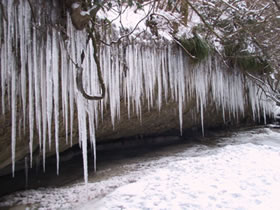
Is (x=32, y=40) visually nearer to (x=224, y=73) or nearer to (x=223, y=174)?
(x=223, y=174)

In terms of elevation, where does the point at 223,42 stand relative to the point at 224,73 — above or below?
above

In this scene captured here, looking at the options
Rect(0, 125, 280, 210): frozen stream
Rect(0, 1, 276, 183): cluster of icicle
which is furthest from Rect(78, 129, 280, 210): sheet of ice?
Rect(0, 1, 276, 183): cluster of icicle

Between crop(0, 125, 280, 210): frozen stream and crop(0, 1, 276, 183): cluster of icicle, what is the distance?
492 millimetres

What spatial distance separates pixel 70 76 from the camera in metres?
2.88

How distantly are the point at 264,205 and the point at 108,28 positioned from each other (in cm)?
286

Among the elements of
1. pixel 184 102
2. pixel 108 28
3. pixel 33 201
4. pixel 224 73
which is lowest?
pixel 33 201

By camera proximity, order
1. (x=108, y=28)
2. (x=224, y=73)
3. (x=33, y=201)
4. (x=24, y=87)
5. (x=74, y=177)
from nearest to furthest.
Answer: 1. (x=24, y=87)
2. (x=33, y=201)
3. (x=108, y=28)
4. (x=74, y=177)
5. (x=224, y=73)

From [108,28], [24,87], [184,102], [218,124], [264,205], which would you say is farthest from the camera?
[218,124]

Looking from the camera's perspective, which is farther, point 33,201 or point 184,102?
point 184,102

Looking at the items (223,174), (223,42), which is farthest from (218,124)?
(223,174)

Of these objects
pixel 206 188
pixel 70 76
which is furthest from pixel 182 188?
pixel 70 76

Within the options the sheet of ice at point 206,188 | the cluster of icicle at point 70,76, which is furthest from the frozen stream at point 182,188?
the cluster of icicle at point 70,76

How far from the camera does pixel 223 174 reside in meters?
3.01

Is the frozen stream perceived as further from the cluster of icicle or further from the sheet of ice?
the cluster of icicle
